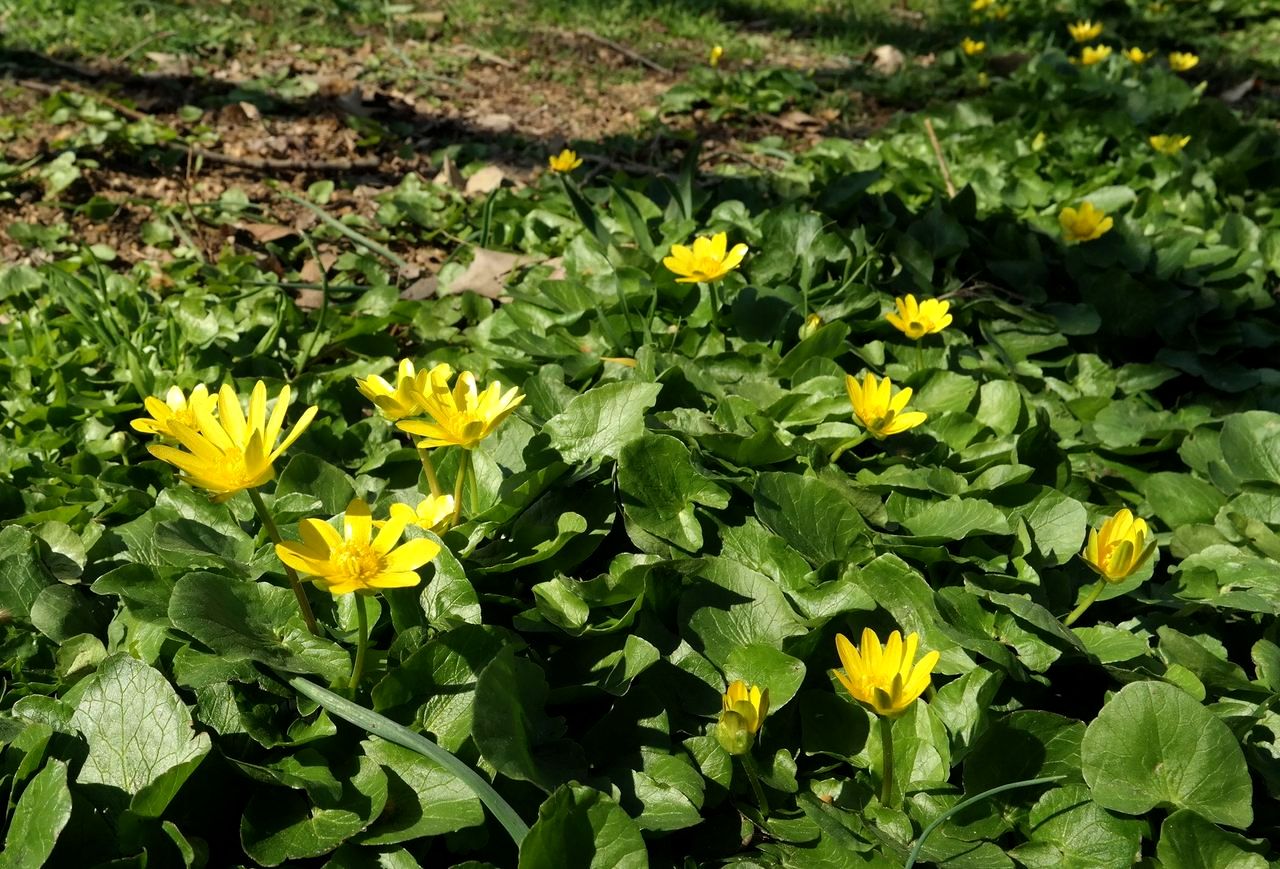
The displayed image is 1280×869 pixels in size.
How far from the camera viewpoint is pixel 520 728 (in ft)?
4.88

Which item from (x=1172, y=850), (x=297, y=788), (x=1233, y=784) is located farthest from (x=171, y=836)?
(x=1233, y=784)

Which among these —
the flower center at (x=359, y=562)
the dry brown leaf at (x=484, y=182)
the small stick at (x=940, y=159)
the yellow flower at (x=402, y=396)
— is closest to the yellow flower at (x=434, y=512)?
the yellow flower at (x=402, y=396)

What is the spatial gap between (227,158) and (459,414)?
2794mm

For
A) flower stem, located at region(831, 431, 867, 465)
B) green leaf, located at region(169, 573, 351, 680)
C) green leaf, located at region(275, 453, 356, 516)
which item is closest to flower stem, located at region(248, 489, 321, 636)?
green leaf, located at region(169, 573, 351, 680)

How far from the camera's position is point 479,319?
294 centimetres

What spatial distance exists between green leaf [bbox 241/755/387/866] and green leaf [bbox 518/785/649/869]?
27 cm

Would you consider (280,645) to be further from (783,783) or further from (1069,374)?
(1069,374)

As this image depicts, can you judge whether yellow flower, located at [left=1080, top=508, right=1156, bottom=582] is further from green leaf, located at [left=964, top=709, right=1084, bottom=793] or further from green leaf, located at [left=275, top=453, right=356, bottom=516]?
green leaf, located at [left=275, top=453, right=356, bottom=516]

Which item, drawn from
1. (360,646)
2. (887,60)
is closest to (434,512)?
(360,646)

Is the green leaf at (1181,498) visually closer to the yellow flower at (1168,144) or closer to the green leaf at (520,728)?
the green leaf at (520,728)

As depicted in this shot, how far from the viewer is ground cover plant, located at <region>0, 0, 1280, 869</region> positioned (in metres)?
1.48

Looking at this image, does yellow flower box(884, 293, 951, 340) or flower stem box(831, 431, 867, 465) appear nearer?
flower stem box(831, 431, 867, 465)

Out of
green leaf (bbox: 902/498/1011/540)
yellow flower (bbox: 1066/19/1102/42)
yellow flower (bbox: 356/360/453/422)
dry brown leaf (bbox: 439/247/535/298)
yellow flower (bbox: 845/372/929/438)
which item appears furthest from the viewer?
yellow flower (bbox: 1066/19/1102/42)

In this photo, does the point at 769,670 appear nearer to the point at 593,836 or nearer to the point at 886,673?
the point at 886,673
